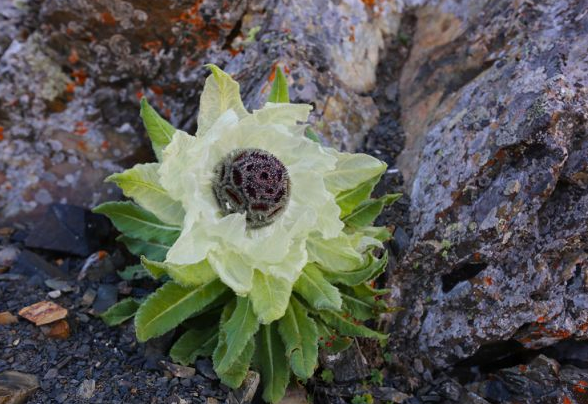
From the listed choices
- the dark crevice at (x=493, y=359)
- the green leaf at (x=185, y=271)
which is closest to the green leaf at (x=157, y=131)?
the green leaf at (x=185, y=271)

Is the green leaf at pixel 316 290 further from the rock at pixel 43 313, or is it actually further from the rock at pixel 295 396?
the rock at pixel 43 313

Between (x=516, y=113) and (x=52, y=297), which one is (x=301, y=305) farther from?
(x=516, y=113)

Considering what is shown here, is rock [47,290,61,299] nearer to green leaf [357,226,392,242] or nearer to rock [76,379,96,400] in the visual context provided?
rock [76,379,96,400]

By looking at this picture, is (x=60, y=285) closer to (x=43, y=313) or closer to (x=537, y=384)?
(x=43, y=313)

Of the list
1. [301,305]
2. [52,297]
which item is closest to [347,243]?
[301,305]

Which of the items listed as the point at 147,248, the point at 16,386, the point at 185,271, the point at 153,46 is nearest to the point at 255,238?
the point at 185,271

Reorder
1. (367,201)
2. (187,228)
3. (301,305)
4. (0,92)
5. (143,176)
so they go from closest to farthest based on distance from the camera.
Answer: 1. (187,228)
2. (143,176)
3. (301,305)
4. (367,201)
5. (0,92)

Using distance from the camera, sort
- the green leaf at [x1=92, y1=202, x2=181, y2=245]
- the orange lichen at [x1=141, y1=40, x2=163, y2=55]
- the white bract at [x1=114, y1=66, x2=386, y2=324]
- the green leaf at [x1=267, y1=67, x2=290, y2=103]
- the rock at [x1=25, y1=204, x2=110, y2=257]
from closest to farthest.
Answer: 1. the white bract at [x1=114, y1=66, x2=386, y2=324]
2. the green leaf at [x1=267, y1=67, x2=290, y2=103]
3. the green leaf at [x1=92, y1=202, x2=181, y2=245]
4. the rock at [x1=25, y1=204, x2=110, y2=257]
5. the orange lichen at [x1=141, y1=40, x2=163, y2=55]

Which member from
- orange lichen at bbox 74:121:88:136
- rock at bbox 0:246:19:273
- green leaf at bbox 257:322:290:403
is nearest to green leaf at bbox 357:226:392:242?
green leaf at bbox 257:322:290:403
